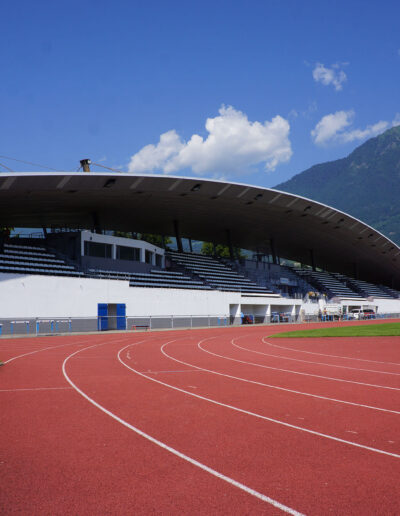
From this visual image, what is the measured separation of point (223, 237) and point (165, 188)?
2340 centimetres

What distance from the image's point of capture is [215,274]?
54406 millimetres

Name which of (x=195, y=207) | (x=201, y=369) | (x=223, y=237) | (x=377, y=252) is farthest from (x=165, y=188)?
(x=377, y=252)

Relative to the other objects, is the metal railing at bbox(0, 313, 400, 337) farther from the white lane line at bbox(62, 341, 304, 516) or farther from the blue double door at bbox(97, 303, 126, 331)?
the white lane line at bbox(62, 341, 304, 516)

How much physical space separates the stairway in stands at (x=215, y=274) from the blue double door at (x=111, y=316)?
14.1 m

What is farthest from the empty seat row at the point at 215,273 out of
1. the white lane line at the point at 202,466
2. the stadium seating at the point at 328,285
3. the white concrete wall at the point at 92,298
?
the white lane line at the point at 202,466

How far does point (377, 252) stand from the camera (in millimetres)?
72625

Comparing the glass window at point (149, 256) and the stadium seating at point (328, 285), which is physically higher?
the glass window at point (149, 256)

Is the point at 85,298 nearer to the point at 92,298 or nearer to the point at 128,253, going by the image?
the point at 92,298

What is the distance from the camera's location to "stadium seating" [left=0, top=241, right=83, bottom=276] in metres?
34.3

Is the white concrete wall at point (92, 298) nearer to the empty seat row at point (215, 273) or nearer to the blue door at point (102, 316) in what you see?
the blue door at point (102, 316)

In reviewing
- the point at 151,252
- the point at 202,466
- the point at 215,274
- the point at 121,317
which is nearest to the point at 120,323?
the point at 121,317

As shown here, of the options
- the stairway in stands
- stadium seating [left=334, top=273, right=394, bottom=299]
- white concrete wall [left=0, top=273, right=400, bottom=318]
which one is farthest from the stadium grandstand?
stadium seating [left=334, top=273, right=394, bottom=299]

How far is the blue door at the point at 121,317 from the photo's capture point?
1442 inches

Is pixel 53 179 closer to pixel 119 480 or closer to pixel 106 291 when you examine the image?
pixel 106 291
